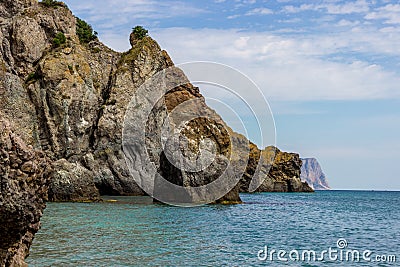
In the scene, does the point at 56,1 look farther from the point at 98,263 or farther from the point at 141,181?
the point at 98,263

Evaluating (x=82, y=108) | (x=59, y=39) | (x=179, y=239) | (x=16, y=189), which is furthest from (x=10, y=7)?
(x=16, y=189)

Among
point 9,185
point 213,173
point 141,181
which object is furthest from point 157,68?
point 9,185

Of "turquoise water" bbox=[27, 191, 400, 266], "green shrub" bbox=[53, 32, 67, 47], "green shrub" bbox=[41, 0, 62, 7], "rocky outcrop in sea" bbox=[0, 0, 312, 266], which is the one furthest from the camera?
"green shrub" bbox=[41, 0, 62, 7]

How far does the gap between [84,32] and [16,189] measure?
9448 centimetres

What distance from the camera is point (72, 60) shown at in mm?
77500

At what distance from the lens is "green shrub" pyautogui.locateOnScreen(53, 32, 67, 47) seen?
79.5 meters

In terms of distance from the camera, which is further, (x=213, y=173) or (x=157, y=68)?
(x=157, y=68)

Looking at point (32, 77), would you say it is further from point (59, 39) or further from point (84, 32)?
point (84, 32)

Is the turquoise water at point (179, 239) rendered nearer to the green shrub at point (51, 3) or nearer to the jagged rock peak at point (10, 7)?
the jagged rock peak at point (10, 7)

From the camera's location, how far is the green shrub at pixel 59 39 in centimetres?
7950

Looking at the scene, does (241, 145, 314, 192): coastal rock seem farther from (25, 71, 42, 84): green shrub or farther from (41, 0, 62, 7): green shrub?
(25, 71, 42, 84): green shrub

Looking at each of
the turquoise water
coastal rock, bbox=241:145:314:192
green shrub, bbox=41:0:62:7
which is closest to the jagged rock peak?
green shrub, bbox=41:0:62:7

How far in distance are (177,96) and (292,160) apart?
4744cm

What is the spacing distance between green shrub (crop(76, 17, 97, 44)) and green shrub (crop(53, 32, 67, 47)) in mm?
15794
